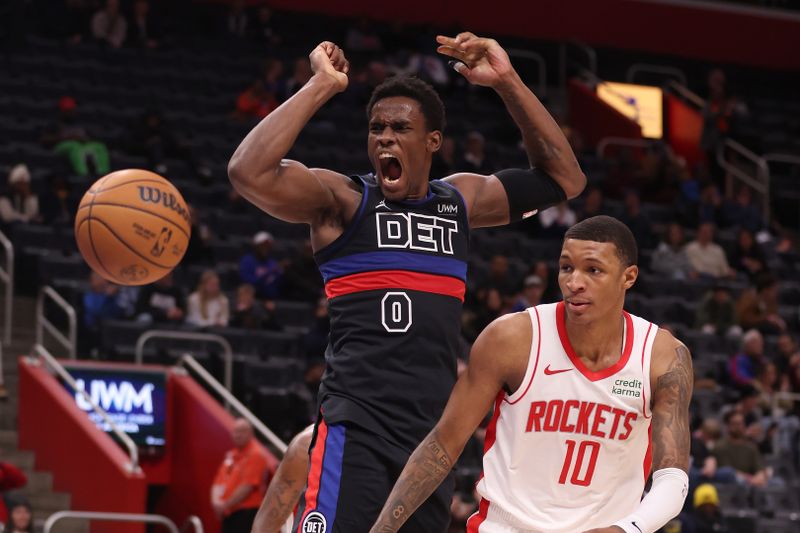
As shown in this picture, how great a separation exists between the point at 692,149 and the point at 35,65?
10512 mm

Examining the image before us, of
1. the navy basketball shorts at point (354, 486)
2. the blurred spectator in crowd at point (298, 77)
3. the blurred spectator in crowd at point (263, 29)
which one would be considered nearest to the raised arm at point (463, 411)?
the navy basketball shorts at point (354, 486)

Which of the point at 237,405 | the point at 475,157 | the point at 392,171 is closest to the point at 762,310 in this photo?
the point at 475,157

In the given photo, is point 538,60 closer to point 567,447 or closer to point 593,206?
point 593,206

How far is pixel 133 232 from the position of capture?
7465 mm

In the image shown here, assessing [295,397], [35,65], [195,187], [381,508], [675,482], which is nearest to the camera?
[675,482]

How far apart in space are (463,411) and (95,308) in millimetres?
9961

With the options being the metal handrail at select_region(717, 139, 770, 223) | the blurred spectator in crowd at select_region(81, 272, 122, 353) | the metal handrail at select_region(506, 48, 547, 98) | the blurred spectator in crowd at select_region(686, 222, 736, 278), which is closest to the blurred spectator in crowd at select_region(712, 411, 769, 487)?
the blurred spectator in crowd at select_region(686, 222, 736, 278)

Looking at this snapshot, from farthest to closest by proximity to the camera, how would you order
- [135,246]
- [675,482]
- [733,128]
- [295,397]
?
[733,128] → [295,397] → [135,246] → [675,482]

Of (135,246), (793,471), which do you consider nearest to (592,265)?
(135,246)

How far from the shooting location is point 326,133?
1931 centimetres

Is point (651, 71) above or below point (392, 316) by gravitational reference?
above

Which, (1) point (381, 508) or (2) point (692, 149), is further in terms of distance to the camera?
(2) point (692, 149)

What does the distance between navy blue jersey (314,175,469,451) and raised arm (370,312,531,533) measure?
0.47 m

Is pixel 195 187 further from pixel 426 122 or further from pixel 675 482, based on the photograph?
pixel 675 482
